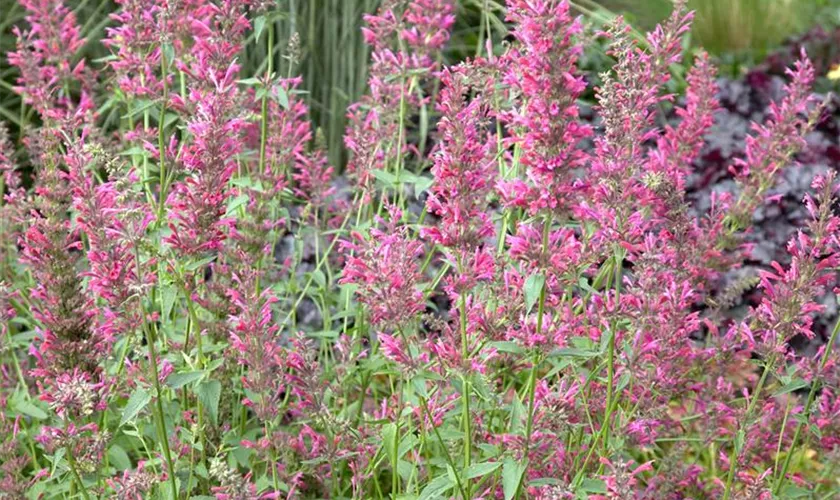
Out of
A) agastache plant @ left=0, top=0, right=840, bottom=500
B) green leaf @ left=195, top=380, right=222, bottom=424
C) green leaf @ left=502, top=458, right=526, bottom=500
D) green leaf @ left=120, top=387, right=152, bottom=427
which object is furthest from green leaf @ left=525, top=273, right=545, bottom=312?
green leaf @ left=120, top=387, right=152, bottom=427

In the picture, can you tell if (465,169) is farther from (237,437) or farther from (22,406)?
(22,406)

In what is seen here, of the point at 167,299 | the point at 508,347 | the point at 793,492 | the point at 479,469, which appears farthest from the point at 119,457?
the point at 793,492

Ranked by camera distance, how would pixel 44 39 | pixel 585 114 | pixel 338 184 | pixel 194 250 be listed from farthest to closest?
pixel 585 114 → pixel 338 184 → pixel 44 39 → pixel 194 250

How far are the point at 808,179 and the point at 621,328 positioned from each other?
11.4 ft

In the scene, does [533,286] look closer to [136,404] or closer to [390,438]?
[390,438]

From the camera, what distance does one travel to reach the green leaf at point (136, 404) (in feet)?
7.47

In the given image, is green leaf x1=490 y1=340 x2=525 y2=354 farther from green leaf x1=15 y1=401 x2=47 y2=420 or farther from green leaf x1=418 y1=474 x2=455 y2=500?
green leaf x1=15 y1=401 x2=47 y2=420

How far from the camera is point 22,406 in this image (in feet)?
10.1

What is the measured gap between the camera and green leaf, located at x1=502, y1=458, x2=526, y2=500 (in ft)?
7.33

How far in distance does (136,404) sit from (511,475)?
797 millimetres

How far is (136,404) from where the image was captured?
2.31 m

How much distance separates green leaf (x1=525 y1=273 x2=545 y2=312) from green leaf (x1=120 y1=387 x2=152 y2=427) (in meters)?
0.82

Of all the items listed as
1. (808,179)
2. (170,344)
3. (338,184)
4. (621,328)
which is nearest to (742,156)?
(808,179)

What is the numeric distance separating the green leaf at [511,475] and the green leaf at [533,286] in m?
0.34
